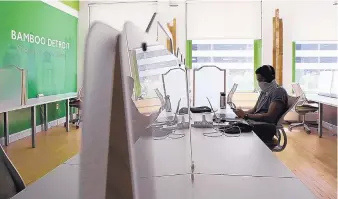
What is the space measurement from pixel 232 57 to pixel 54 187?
8.20m

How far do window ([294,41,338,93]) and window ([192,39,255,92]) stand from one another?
3.72ft

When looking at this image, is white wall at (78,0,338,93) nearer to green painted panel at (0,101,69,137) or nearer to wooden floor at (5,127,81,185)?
green painted panel at (0,101,69,137)

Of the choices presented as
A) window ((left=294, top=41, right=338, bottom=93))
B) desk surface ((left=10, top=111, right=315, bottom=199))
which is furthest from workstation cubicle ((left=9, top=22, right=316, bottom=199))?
window ((left=294, top=41, right=338, bottom=93))

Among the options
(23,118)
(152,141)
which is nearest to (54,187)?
(152,141)

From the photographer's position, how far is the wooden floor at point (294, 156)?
3.88 meters

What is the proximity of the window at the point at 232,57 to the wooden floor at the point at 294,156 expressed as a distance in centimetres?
237

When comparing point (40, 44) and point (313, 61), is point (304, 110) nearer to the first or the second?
point (313, 61)

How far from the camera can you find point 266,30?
873 cm

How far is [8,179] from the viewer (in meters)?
1.69

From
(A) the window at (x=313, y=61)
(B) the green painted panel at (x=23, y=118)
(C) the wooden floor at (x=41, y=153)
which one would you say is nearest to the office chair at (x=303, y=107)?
(A) the window at (x=313, y=61)

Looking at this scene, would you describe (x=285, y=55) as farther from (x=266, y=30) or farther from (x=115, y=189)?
(x=115, y=189)

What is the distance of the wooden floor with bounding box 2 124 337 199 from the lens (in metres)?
3.88

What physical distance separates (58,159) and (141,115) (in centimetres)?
455

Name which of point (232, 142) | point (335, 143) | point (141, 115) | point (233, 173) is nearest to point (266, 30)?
point (335, 143)
